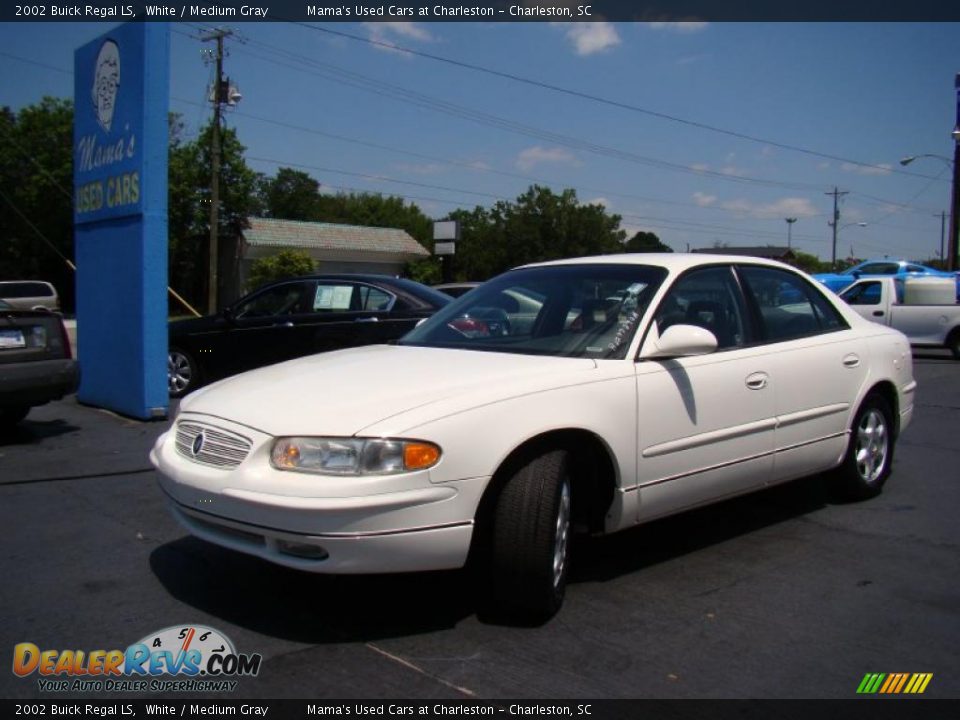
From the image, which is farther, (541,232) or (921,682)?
(541,232)

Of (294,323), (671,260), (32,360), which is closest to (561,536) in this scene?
(671,260)

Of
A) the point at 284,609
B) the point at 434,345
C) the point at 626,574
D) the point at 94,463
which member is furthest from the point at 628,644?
the point at 94,463

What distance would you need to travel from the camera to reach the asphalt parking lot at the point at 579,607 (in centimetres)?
314

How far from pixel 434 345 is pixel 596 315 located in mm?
860

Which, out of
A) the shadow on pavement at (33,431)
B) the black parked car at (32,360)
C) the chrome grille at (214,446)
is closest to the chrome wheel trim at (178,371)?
the shadow on pavement at (33,431)

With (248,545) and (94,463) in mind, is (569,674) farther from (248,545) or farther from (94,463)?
(94,463)

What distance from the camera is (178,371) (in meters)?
10.0

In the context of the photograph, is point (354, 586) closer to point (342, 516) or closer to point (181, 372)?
point (342, 516)

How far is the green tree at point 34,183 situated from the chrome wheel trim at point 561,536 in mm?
39490

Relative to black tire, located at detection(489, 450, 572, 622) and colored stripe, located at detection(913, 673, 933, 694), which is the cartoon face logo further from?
colored stripe, located at detection(913, 673, 933, 694)

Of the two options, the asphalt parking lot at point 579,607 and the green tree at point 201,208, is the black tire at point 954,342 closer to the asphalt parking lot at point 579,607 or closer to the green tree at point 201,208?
the asphalt parking lot at point 579,607

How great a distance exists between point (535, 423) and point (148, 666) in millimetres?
1712

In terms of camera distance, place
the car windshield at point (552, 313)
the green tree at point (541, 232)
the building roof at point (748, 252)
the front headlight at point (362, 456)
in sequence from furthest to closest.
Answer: the green tree at point (541, 232), the building roof at point (748, 252), the car windshield at point (552, 313), the front headlight at point (362, 456)

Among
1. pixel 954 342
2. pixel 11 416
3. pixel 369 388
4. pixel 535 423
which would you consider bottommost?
pixel 11 416
